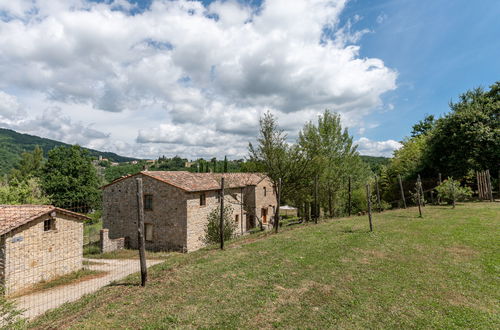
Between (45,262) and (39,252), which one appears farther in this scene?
(45,262)

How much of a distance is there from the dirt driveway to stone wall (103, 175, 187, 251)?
11.6ft

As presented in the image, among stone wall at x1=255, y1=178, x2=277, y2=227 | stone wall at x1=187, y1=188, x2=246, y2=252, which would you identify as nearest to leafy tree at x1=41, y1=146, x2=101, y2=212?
stone wall at x1=187, y1=188, x2=246, y2=252

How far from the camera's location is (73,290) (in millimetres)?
12547

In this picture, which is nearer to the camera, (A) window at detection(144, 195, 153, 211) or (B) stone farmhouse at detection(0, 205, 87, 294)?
(B) stone farmhouse at detection(0, 205, 87, 294)

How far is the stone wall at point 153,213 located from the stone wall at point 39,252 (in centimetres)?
556

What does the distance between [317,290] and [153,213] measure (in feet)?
62.9

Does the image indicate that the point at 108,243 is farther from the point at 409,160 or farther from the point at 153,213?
the point at 409,160

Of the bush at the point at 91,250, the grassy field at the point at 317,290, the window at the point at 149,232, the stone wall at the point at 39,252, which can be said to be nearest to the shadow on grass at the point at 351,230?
the grassy field at the point at 317,290

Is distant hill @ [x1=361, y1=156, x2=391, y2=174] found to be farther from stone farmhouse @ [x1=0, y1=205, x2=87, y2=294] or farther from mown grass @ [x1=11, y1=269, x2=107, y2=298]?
stone farmhouse @ [x1=0, y1=205, x2=87, y2=294]

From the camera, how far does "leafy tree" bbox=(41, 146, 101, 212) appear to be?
36156 millimetres

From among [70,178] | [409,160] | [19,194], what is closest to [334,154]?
[409,160]

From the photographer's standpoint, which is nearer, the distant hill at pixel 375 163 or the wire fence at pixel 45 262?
the wire fence at pixel 45 262

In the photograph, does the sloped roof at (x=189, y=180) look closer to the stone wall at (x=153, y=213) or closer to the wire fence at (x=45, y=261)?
the stone wall at (x=153, y=213)

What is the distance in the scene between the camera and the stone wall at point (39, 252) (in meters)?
12.4
